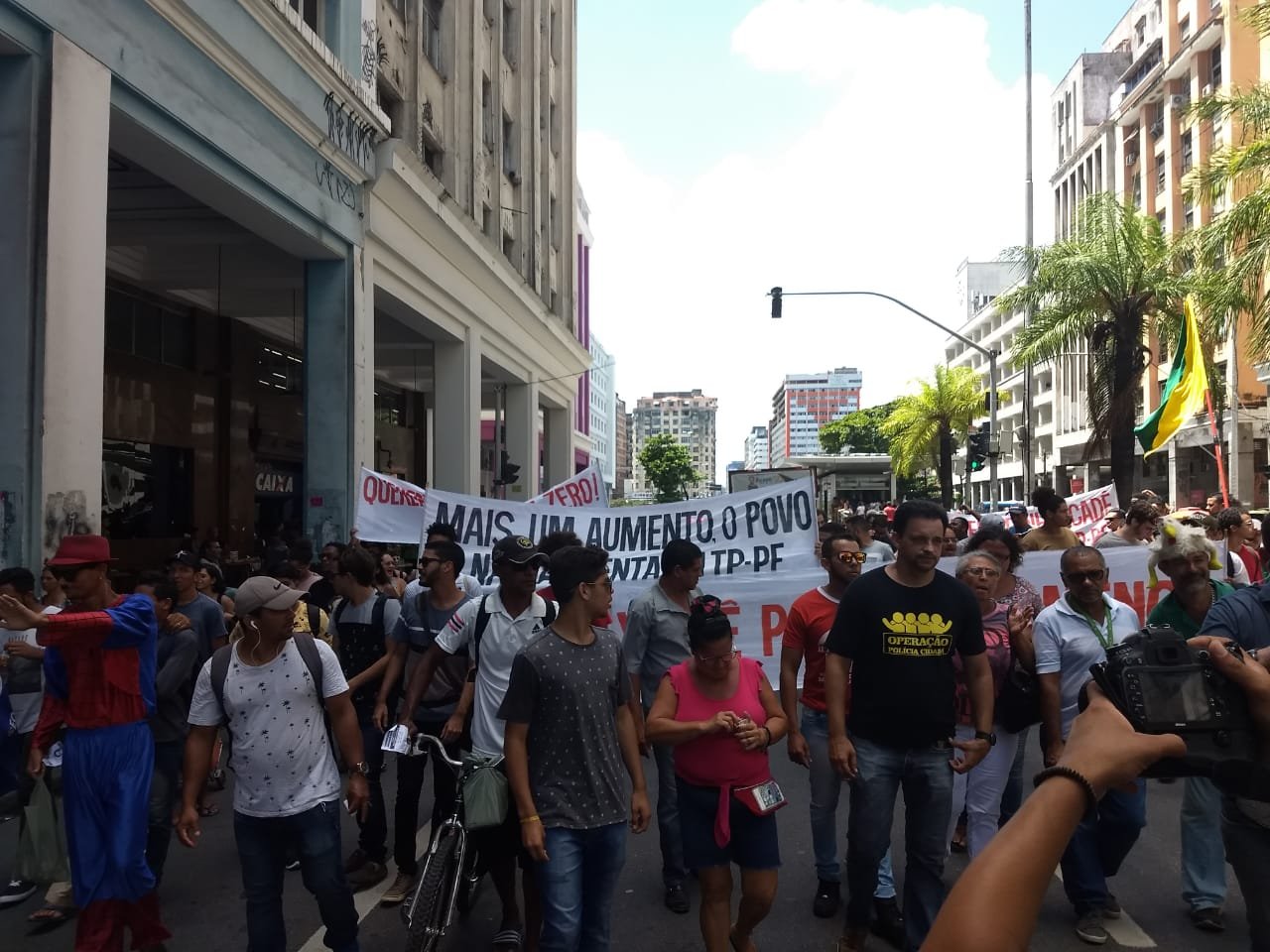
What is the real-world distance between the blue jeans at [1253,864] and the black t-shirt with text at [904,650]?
1.55 m

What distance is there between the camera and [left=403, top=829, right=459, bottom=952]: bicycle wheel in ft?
13.1

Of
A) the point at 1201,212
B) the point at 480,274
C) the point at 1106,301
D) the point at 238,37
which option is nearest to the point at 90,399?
the point at 238,37

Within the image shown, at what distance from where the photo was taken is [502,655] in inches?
175

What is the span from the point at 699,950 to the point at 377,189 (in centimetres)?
1297

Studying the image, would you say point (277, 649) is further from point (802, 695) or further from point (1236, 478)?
point (1236, 478)

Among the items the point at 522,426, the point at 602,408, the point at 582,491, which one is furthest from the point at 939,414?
the point at 602,408

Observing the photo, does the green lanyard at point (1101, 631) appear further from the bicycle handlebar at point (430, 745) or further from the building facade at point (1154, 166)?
the building facade at point (1154, 166)

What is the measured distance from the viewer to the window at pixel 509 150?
23625 mm

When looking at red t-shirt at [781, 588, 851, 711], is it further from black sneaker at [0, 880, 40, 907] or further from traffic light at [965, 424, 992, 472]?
traffic light at [965, 424, 992, 472]

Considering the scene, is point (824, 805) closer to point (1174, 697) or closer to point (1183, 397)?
point (1174, 697)

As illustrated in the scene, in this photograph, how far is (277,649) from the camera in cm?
388

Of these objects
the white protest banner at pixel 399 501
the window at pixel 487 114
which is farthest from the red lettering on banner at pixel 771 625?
the window at pixel 487 114

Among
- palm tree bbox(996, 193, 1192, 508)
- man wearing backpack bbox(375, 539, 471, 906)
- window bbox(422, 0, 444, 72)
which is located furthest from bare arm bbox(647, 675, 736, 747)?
palm tree bbox(996, 193, 1192, 508)

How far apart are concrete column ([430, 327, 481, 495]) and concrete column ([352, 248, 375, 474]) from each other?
4.75 metres
